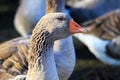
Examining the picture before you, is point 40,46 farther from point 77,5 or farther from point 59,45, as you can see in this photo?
point 77,5

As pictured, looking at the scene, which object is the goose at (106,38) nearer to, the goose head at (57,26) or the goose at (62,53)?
the goose at (62,53)

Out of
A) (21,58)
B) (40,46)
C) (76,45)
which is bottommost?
(76,45)

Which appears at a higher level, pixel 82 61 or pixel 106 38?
pixel 106 38

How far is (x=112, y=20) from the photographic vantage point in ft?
16.5

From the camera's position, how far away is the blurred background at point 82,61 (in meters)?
4.70

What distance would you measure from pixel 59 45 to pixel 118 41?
1652mm

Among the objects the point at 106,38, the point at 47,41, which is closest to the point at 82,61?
the point at 106,38

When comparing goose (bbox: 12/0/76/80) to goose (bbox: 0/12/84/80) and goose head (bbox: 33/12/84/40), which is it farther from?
goose head (bbox: 33/12/84/40)

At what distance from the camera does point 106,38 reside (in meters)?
4.95

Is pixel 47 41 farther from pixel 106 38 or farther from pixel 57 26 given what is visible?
pixel 106 38

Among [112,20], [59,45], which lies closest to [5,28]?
[112,20]

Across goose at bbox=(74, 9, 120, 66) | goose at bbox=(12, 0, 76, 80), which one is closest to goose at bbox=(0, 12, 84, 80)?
goose at bbox=(12, 0, 76, 80)

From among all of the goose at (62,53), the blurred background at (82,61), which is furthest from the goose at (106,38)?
the goose at (62,53)

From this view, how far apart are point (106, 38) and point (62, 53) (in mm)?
1784
